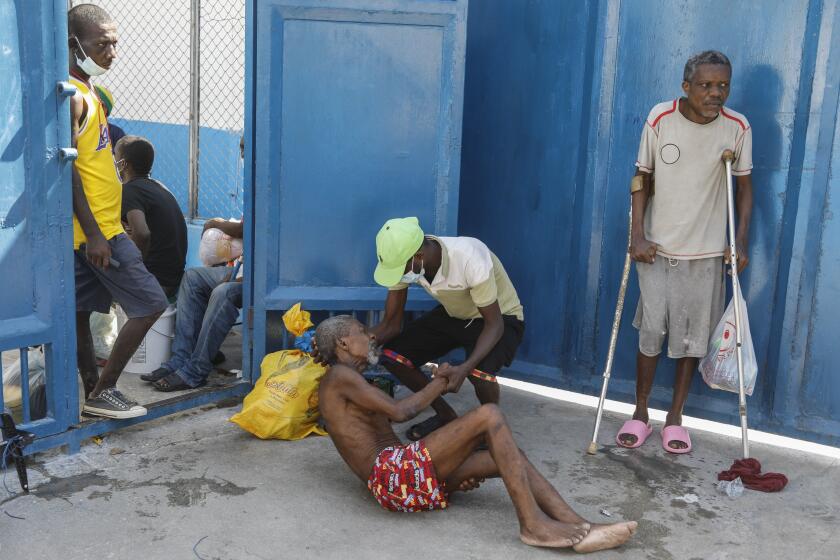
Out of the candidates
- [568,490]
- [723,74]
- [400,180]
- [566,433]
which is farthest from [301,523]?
[723,74]

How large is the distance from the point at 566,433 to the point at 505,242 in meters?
1.33

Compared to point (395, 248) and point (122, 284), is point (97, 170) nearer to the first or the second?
point (122, 284)

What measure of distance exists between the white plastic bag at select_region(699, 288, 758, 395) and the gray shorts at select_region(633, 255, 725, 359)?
0.10m

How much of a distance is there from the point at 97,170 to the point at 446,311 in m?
1.83

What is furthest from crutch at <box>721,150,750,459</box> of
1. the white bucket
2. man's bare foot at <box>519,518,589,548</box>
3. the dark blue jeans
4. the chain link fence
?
the chain link fence

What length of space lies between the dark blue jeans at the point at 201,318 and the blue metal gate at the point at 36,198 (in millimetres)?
1174

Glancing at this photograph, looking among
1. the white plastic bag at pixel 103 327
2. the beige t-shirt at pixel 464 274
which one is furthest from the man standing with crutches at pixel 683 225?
the white plastic bag at pixel 103 327

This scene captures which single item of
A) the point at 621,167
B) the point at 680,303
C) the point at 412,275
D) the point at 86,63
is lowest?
the point at 680,303

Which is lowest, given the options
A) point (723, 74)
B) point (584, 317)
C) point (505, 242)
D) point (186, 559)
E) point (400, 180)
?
point (186, 559)

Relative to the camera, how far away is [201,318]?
16.8 ft

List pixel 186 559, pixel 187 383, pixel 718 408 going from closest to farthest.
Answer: pixel 186 559 → pixel 718 408 → pixel 187 383

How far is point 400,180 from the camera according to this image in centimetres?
457

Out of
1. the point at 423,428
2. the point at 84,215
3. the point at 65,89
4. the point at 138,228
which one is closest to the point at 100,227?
the point at 84,215

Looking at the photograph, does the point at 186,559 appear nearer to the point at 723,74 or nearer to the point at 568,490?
the point at 568,490
